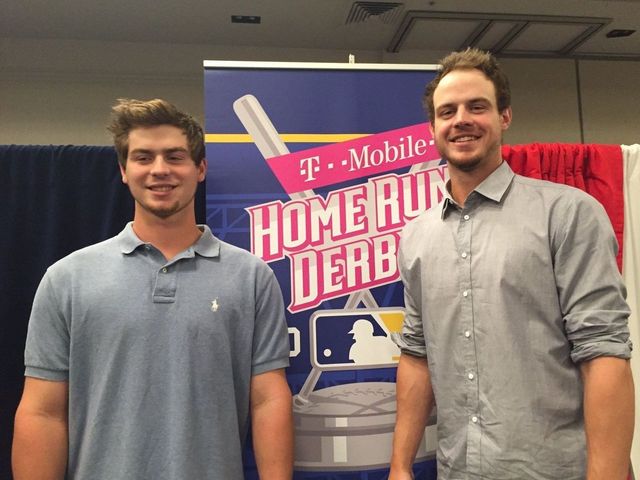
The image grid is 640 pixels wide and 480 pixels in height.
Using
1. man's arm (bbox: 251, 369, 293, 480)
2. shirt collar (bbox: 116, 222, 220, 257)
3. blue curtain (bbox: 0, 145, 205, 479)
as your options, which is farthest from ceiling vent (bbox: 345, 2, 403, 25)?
man's arm (bbox: 251, 369, 293, 480)

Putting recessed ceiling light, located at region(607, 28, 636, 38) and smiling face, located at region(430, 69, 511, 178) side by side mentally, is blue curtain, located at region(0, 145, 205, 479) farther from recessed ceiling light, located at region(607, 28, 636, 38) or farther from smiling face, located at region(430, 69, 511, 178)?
recessed ceiling light, located at region(607, 28, 636, 38)

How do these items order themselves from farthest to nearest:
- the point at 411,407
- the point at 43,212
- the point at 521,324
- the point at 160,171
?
the point at 43,212
the point at 411,407
the point at 160,171
the point at 521,324

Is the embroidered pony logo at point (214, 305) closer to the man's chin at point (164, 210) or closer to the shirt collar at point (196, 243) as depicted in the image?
the shirt collar at point (196, 243)

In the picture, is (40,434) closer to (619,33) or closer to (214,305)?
(214,305)

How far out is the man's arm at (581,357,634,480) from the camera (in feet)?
3.78

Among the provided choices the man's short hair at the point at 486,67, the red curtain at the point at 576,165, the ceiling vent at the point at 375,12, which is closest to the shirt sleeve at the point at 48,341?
the man's short hair at the point at 486,67

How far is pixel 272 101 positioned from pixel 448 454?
1263 mm

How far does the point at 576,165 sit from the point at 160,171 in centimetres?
171

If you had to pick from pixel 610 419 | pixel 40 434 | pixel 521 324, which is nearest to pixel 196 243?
pixel 40 434

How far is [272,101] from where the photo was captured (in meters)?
1.80

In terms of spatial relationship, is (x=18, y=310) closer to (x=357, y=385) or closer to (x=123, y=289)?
(x=123, y=289)

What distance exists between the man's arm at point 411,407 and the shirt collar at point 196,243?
671 mm

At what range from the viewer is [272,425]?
4.60ft

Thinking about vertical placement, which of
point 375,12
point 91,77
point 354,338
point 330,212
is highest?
point 375,12
